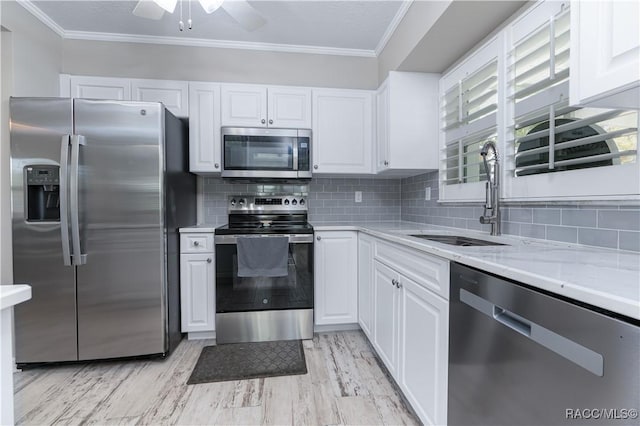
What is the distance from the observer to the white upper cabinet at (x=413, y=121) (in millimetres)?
2246

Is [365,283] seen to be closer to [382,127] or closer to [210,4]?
[382,127]

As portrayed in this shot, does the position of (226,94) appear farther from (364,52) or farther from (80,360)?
(80,360)

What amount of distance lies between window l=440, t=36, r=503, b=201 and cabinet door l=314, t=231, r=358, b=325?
34.0 inches

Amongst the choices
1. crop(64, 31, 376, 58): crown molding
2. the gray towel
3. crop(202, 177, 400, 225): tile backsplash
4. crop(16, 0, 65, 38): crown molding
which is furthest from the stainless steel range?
crop(16, 0, 65, 38): crown molding

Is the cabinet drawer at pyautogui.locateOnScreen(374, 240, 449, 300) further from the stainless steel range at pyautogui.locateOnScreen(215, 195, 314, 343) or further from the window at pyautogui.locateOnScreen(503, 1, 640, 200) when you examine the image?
the stainless steel range at pyautogui.locateOnScreen(215, 195, 314, 343)

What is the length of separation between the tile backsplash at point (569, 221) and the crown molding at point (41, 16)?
11.1 feet

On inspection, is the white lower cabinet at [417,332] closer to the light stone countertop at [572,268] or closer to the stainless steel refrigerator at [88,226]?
the light stone countertop at [572,268]

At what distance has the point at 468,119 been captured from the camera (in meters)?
1.88

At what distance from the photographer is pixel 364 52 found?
8.77 feet

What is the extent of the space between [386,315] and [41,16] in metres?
3.33

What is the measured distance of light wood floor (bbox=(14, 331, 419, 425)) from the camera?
1489 millimetres

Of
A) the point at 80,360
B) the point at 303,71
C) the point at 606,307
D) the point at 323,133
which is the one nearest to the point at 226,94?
the point at 303,71

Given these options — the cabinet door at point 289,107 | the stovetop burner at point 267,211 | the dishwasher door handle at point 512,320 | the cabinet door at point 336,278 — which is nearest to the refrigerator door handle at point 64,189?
the stovetop burner at point 267,211

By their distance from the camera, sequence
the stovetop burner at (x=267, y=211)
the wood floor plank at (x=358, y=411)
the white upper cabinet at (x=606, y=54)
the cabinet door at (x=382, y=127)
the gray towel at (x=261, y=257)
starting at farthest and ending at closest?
1. the stovetop burner at (x=267, y=211)
2. the cabinet door at (x=382, y=127)
3. the gray towel at (x=261, y=257)
4. the wood floor plank at (x=358, y=411)
5. the white upper cabinet at (x=606, y=54)
